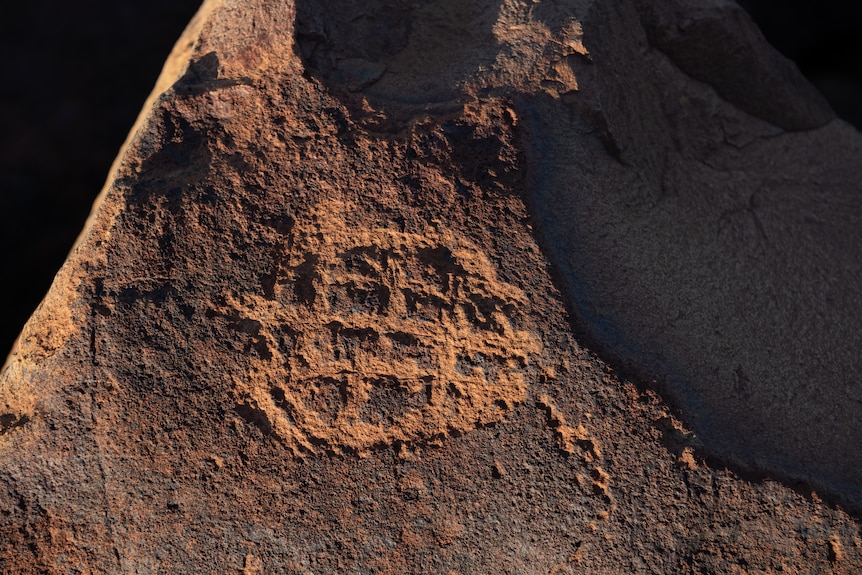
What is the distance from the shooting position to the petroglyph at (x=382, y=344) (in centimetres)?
107

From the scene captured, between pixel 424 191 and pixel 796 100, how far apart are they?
0.97 meters

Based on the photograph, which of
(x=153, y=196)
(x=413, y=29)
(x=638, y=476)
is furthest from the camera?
(x=413, y=29)

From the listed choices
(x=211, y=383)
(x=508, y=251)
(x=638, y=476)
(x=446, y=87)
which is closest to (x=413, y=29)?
(x=446, y=87)

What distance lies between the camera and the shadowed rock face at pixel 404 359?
3.46ft

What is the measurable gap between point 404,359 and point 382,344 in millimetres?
39

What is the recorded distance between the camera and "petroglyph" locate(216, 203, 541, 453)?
107cm

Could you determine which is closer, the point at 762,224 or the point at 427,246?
the point at 427,246

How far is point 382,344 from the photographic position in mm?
1092

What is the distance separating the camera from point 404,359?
1.09 meters

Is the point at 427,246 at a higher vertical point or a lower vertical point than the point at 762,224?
lower

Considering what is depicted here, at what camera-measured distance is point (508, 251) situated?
3.58ft

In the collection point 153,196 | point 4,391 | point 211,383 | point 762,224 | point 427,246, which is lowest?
point 4,391

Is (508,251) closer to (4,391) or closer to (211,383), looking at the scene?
(211,383)

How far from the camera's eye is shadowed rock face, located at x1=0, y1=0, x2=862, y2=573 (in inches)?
41.5
